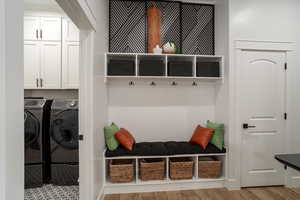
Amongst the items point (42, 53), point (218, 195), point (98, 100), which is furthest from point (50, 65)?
point (218, 195)

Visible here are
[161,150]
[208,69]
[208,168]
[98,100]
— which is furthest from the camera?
[208,69]

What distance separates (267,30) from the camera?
9.55 feet

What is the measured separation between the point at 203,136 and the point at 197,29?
1.84 metres

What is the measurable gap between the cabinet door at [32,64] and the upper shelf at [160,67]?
124 centimetres

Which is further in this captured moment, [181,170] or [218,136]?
[218,136]

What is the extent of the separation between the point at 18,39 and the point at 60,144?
8.18 feet

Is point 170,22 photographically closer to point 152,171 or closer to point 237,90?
point 237,90

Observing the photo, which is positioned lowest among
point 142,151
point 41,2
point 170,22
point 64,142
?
point 142,151

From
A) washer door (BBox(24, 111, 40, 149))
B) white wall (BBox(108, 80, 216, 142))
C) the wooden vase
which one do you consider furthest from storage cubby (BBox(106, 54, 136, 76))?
washer door (BBox(24, 111, 40, 149))

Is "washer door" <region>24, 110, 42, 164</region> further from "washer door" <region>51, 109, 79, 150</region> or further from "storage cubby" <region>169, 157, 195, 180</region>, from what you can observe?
"storage cubby" <region>169, 157, 195, 180</region>

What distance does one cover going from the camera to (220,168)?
9.59ft

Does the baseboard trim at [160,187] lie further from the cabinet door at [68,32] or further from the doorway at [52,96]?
the cabinet door at [68,32]

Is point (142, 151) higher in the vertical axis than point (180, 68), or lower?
lower

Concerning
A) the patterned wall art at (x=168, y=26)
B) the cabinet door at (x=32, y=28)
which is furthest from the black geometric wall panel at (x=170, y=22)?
the cabinet door at (x=32, y=28)
